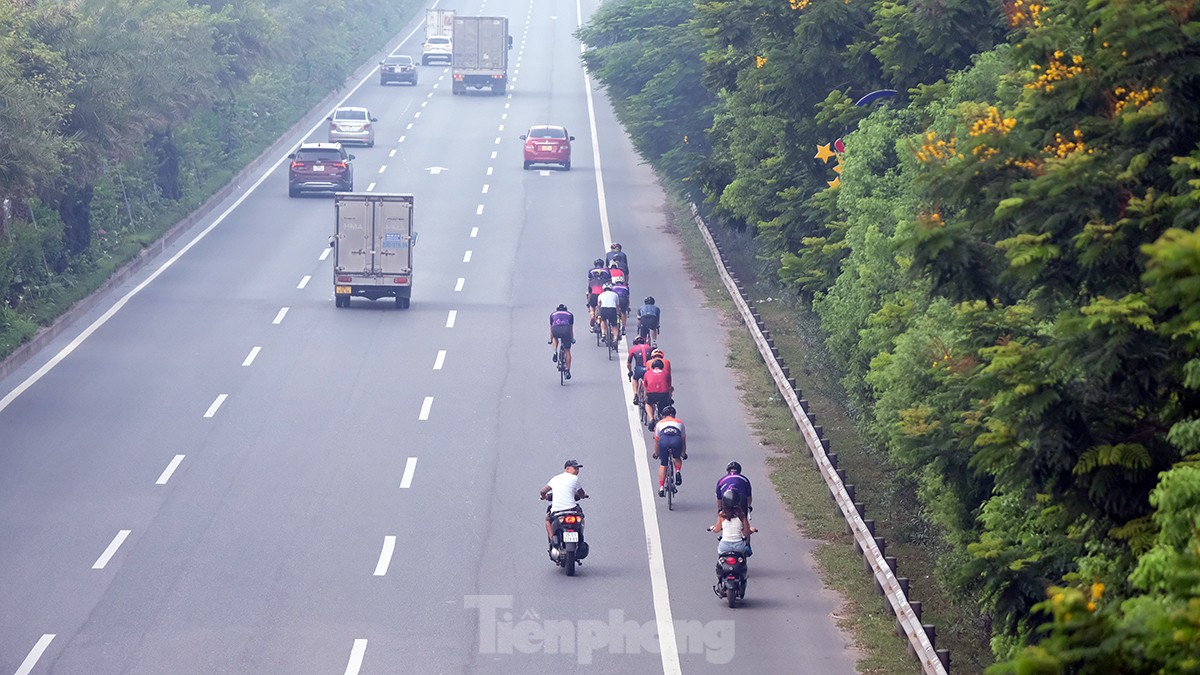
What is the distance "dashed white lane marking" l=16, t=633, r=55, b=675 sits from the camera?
629 inches

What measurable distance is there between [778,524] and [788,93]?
33.5 ft

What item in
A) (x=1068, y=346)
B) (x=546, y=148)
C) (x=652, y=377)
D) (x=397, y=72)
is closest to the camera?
(x=1068, y=346)

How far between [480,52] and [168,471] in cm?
5645

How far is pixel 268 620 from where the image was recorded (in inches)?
693

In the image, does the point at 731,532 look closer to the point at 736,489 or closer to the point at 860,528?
the point at 736,489

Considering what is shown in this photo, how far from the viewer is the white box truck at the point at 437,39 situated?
9300 centimetres

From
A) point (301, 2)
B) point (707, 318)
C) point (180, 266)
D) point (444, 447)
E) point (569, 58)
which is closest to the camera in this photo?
point (444, 447)

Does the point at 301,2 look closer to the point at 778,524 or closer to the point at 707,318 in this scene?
the point at 707,318

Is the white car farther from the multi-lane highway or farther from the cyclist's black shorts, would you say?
the cyclist's black shorts

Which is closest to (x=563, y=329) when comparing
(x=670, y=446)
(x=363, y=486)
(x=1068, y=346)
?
(x=363, y=486)

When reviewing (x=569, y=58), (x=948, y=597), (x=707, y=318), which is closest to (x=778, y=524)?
(x=948, y=597)

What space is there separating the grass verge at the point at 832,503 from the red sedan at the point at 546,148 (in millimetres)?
20506

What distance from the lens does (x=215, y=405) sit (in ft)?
90.4

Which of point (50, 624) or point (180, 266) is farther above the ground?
point (50, 624)
